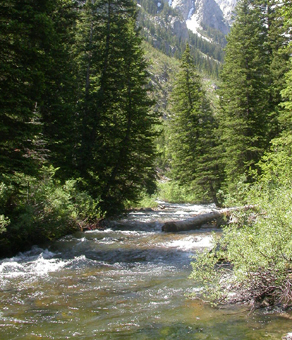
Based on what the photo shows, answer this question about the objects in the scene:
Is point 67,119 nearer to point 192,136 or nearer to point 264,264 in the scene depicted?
point 264,264

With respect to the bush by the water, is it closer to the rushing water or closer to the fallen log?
the rushing water

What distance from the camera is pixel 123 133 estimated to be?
65.2 feet

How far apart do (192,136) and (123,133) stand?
1066 centimetres

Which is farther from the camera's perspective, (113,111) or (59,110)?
(113,111)

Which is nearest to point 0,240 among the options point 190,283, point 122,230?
point 190,283

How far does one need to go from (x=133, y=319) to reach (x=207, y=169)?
73.8 ft

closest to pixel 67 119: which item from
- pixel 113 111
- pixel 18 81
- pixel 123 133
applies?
pixel 123 133

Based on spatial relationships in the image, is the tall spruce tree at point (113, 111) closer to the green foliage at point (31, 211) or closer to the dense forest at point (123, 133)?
the dense forest at point (123, 133)

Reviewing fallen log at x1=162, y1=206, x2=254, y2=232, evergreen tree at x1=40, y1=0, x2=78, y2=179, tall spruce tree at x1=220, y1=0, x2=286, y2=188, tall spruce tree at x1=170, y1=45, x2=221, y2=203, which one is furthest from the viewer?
tall spruce tree at x1=170, y1=45, x2=221, y2=203

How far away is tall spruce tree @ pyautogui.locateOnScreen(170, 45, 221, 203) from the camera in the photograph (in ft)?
88.4

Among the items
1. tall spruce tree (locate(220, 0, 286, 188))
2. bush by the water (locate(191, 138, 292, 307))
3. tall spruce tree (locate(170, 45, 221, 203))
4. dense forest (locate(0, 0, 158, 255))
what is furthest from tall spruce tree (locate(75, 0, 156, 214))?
bush by the water (locate(191, 138, 292, 307))

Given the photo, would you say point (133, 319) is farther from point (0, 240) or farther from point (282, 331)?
point (0, 240)

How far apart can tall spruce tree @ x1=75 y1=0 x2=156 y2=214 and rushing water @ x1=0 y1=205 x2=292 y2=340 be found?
25.9 ft

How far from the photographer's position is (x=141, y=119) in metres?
20.4
